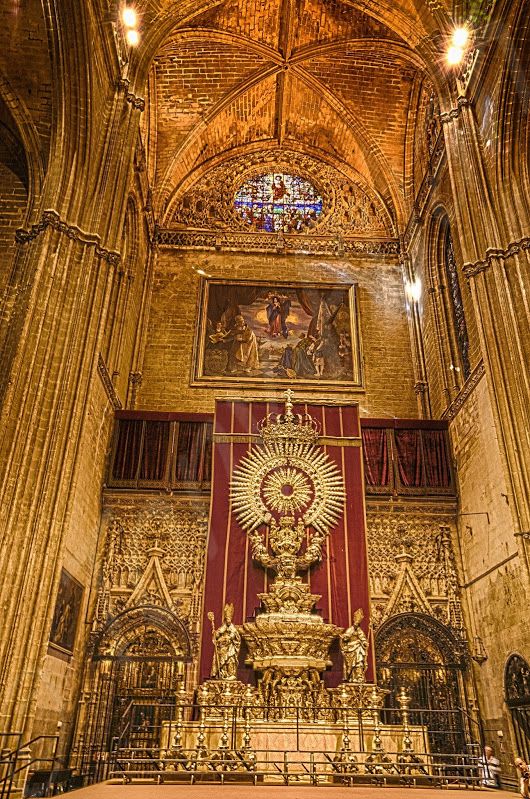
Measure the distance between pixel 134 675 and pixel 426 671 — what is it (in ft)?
17.2

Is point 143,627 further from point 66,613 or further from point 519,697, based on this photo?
point 519,697

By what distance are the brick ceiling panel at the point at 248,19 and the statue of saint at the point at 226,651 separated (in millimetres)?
13830

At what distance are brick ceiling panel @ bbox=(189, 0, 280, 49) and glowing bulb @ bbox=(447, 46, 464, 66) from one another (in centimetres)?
538

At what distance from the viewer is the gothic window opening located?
13.7 metres

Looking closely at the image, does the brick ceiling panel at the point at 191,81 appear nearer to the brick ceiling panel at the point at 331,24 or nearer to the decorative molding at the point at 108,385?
the brick ceiling panel at the point at 331,24

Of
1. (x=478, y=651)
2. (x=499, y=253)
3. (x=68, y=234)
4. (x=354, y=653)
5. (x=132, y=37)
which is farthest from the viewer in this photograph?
(x=132, y=37)

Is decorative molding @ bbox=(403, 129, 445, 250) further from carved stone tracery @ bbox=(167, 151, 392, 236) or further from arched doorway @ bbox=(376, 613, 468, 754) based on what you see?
arched doorway @ bbox=(376, 613, 468, 754)

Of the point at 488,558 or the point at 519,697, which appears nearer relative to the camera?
the point at 519,697

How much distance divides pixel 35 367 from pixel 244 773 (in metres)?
5.85

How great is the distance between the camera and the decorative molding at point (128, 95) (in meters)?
12.2

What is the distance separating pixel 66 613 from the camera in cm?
1031

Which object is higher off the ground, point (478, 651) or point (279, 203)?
point (279, 203)

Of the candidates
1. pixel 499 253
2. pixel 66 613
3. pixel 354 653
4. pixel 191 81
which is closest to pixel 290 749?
pixel 354 653

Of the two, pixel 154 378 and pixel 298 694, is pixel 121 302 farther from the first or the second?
pixel 298 694
